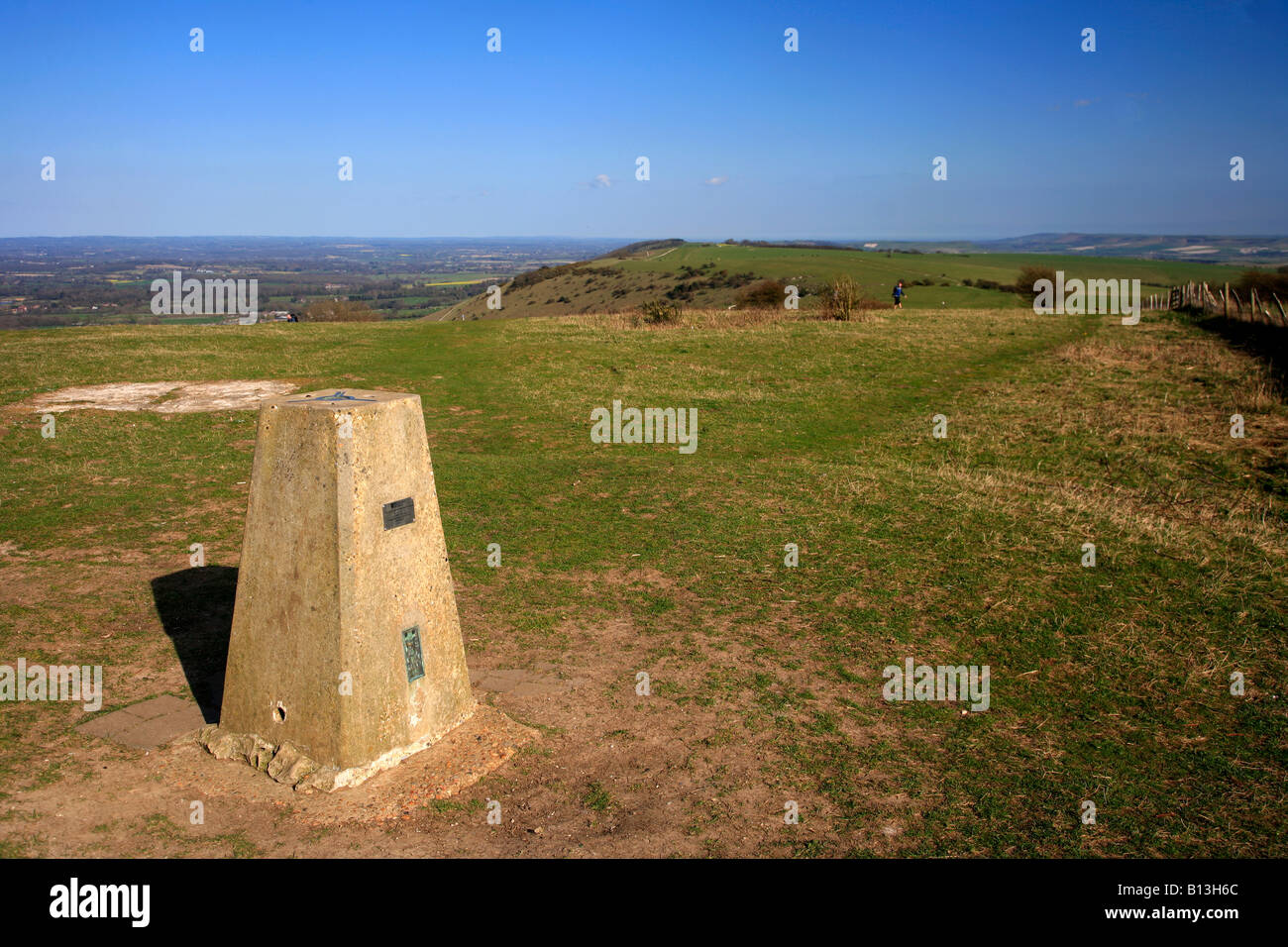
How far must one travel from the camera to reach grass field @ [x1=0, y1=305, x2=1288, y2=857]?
4.54 m

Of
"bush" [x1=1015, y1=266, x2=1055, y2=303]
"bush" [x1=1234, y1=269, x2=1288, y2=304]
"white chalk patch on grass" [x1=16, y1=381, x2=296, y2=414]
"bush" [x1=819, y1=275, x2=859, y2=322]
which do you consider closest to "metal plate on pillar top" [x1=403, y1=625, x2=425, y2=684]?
"white chalk patch on grass" [x1=16, y1=381, x2=296, y2=414]

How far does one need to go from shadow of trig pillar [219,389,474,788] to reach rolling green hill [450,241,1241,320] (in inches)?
1325

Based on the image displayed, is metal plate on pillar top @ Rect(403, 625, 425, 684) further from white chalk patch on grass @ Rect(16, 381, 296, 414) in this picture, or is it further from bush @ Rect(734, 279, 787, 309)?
bush @ Rect(734, 279, 787, 309)

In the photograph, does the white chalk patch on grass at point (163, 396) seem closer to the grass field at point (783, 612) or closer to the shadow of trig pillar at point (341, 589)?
the grass field at point (783, 612)

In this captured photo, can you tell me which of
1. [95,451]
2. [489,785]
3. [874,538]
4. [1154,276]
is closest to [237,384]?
[95,451]

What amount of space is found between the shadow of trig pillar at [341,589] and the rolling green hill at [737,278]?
1325 inches

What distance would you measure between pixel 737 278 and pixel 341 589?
231ft

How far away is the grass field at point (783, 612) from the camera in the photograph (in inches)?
179

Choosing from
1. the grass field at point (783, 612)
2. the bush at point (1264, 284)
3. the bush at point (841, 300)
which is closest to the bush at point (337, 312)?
the grass field at point (783, 612)

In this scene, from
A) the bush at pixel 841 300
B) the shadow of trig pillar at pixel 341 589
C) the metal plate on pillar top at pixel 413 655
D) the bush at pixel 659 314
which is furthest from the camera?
the bush at pixel 841 300

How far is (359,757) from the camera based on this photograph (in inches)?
189
